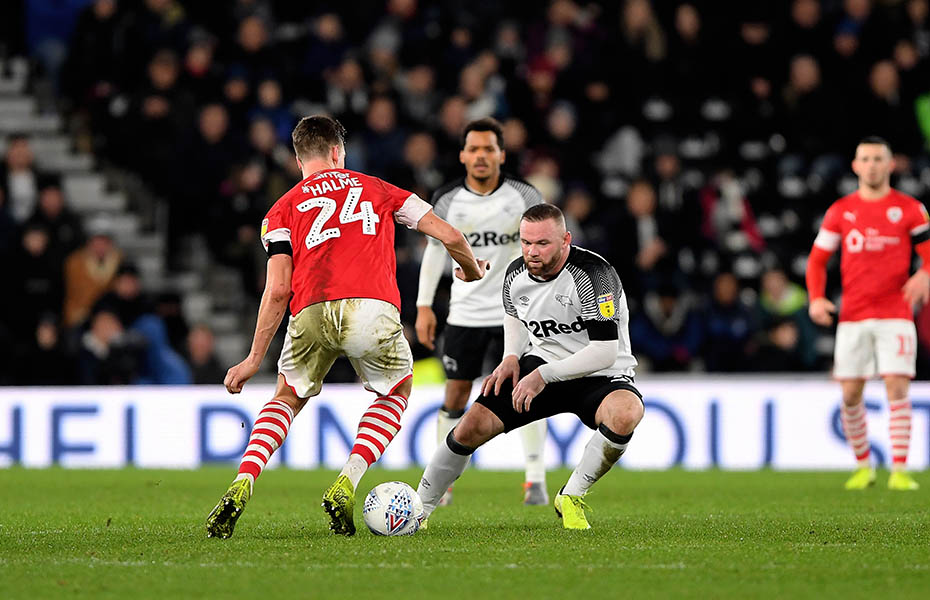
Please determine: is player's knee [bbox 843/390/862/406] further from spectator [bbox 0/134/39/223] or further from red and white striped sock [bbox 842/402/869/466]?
spectator [bbox 0/134/39/223]

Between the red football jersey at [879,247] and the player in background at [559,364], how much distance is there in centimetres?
419

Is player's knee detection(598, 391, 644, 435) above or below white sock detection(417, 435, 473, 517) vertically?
above

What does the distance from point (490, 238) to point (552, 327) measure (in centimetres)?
216

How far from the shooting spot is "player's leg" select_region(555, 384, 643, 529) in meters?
7.29

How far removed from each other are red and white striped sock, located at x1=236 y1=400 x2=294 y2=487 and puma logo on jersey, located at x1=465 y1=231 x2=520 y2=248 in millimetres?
2549

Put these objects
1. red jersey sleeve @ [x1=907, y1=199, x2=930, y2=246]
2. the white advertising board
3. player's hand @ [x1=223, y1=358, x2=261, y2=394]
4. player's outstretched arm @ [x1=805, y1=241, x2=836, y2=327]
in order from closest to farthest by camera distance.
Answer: player's hand @ [x1=223, y1=358, x2=261, y2=394]
red jersey sleeve @ [x1=907, y1=199, x2=930, y2=246]
player's outstretched arm @ [x1=805, y1=241, x2=836, y2=327]
the white advertising board

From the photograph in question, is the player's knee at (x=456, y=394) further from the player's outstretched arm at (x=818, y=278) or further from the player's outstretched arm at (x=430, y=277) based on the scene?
the player's outstretched arm at (x=818, y=278)

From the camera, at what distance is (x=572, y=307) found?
7516 mm

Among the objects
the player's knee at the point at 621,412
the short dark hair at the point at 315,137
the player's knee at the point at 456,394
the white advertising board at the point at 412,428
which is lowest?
the white advertising board at the point at 412,428

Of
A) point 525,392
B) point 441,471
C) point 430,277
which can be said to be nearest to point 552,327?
point 525,392

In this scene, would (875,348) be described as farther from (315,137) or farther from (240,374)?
(240,374)

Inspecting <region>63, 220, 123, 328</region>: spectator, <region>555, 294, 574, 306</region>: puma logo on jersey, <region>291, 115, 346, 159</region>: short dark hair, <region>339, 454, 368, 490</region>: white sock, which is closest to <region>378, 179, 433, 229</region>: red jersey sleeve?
<region>291, 115, 346, 159</region>: short dark hair

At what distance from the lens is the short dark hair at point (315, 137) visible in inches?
298

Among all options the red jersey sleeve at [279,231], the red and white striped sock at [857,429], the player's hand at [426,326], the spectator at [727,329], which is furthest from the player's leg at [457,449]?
the spectator at [727,329]
